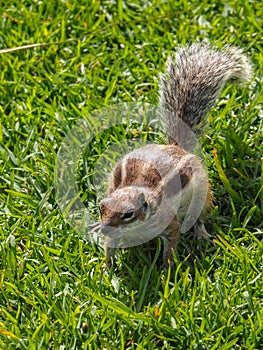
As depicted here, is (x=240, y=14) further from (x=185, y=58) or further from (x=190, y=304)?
(x=190, y=304)

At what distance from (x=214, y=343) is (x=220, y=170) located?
0.94 meters

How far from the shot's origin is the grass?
290cm

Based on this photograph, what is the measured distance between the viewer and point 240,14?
15.4 feet

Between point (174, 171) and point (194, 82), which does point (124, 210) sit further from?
point (194, 82)

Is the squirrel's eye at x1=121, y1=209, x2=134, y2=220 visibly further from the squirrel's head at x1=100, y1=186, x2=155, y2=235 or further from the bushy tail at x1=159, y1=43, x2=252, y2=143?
the bushy tail at x1=159, y1=43, x2=252, y2=143

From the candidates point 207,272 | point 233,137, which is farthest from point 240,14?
point 207,272

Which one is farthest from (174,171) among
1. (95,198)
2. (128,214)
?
(95,198)

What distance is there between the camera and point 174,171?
325 centimetres

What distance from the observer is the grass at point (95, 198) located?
9.52ft

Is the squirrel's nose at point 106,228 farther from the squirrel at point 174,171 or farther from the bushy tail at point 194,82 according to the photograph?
the bushy tail at point 194,82

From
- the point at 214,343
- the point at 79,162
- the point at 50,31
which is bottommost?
the point at 214,343

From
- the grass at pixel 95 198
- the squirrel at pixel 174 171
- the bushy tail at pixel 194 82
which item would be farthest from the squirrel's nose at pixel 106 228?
the bushy tail at pixel 194 82

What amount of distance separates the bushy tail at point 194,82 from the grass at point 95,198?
22 centimetres

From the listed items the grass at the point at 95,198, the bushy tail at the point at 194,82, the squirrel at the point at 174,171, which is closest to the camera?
the grass at the point at 95,198
